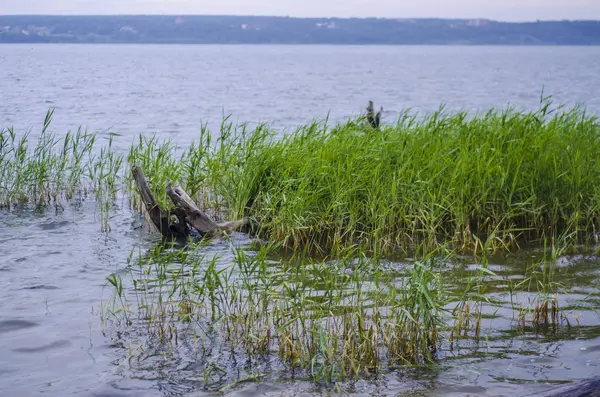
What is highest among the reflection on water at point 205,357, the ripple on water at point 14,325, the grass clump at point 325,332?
the grass clump at point 325,332

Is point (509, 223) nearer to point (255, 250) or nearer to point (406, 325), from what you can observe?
point (255, 250)

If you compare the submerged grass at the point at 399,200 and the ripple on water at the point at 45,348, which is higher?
the submerged grass at the point at 399,200

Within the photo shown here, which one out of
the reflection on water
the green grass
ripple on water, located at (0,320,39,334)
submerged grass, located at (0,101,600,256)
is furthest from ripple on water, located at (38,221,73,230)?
ripple on water, located at (0,320,39,334)

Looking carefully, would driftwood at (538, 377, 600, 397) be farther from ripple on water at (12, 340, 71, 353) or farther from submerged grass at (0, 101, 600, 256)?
submerged grass at (0, 101, 600, 256)

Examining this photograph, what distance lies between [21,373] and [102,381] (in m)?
0.78

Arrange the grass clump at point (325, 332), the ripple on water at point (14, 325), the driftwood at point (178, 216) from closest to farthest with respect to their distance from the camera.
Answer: the grass clump at point (325, 332), the ripple on water at point (14, 325), the driftwood at point (178, 216)

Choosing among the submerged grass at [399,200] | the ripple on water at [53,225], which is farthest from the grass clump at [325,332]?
the ripple on water at [53,225]

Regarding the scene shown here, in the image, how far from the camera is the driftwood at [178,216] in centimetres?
964

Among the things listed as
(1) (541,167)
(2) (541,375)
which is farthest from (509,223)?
(2) (541,375)

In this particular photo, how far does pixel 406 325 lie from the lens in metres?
6.05

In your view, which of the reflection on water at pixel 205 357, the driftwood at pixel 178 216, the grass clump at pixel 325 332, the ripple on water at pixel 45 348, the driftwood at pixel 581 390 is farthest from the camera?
the driftwood at pixel 178 216

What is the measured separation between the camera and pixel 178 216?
9.98 metres

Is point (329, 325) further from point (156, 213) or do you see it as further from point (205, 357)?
point (156, 213)

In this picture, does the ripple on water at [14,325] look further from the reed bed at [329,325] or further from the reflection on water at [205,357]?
the reed bed at [329,325]
